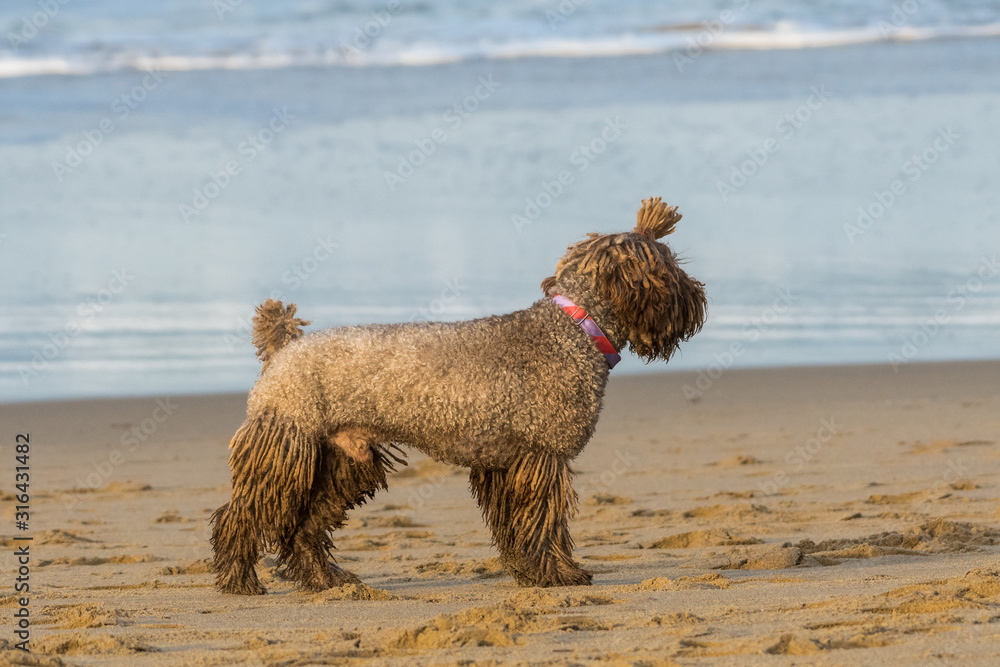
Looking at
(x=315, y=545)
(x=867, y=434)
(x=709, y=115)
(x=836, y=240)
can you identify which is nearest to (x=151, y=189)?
Result: (x=709, y=115)

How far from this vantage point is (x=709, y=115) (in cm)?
2475

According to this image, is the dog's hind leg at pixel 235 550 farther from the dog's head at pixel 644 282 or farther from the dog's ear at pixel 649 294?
the dog's ear at pixel 649 294

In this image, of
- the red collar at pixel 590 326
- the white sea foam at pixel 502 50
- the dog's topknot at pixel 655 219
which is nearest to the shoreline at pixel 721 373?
the dog's topknot at pixel 655 219

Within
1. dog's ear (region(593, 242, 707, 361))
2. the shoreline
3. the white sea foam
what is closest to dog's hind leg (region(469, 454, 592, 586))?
dog's ear (region(593, 242, 707, 361))

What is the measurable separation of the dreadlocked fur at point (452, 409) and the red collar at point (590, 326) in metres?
0.04

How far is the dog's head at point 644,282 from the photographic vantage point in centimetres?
613

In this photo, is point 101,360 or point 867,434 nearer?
point 867,434

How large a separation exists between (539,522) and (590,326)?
1016mm

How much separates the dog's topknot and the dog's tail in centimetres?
181

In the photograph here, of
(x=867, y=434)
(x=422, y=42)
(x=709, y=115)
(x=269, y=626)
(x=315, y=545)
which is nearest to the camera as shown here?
(x=269, y=626)

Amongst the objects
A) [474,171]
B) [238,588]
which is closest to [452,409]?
[238,588]

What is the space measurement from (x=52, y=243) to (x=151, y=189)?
3148 millimetres

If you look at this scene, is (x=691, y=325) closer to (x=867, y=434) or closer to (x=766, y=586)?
(x=766, y=586)

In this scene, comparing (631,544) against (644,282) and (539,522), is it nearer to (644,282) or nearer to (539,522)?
(539,522)
